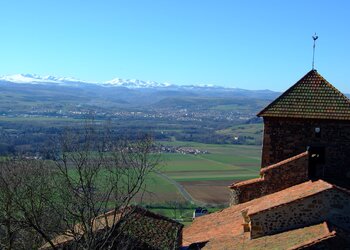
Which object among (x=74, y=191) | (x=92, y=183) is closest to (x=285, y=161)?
(x=92, y=183)

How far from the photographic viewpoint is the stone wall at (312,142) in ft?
66.5

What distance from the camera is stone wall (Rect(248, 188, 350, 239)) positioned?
14773 mm

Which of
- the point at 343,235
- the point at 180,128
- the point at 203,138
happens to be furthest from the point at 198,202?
the point at 180,128

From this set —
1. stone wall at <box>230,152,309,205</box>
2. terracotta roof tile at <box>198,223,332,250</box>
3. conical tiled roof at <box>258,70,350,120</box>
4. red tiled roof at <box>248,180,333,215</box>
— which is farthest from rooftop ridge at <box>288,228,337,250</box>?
conical tiled roof at <box>258,70,350,120</box>

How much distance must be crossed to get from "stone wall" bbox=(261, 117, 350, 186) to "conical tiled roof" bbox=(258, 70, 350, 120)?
0.25 metres

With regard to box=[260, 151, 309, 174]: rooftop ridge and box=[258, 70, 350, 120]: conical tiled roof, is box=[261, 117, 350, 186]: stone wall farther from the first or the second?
box=[260, 151, 309, 174]: rooftop ridge

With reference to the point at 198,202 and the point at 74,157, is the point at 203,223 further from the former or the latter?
the point at 198,202

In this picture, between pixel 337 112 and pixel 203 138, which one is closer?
pixel 337 112

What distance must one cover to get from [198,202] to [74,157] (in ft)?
168

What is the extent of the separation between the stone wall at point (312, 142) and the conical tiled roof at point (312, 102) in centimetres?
25

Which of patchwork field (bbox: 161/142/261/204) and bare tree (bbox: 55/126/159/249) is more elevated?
bare tree (bbox: 55/126/159/249)

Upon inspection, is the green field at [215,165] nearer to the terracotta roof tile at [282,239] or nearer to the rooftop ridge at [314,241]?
the terracotta roof tile at [282,239]

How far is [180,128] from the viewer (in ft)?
590

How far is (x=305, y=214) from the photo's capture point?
49.6 feet
